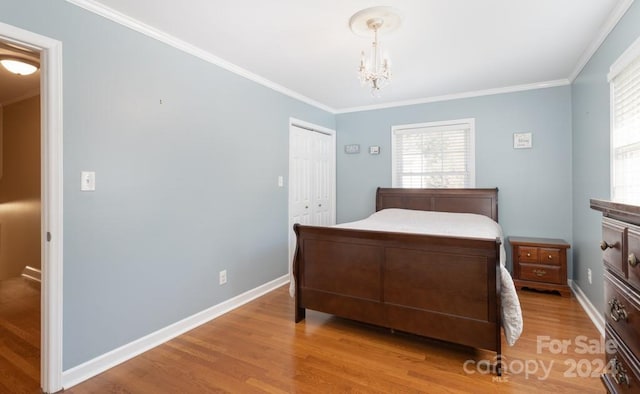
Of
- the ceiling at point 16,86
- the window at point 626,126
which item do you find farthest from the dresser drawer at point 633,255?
the ceiling at point 16,86

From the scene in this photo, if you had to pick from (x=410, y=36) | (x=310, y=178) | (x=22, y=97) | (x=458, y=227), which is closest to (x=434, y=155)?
(x=458, y=227)

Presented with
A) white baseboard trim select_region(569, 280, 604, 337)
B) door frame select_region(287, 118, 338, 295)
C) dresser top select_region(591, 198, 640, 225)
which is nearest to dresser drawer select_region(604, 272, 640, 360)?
dresser top select_region(591, 198, 640, 225)

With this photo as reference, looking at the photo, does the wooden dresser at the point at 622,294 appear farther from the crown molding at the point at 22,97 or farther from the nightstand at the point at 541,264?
the crown molding at the point at 22,97

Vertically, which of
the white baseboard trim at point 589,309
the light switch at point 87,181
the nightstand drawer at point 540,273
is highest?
the light switch at point 87,181

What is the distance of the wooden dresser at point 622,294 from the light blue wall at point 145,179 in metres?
2.57

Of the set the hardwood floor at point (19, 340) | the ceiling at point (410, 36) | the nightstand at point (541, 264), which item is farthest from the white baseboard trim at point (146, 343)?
the nightstand at point (541, 264)

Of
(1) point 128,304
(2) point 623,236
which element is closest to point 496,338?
(2) point 623,236

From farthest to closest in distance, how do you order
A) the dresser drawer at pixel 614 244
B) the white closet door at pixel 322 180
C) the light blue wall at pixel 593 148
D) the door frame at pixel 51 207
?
1. the white closet door at pixel 322 180
2. the light blue wall at pixel 593 148
3. the door frame at pixel 51 207
4. the dresser drawer at pixel 614 244

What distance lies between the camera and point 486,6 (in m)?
2.13

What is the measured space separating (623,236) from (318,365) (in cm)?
179

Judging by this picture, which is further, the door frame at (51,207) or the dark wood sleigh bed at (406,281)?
the dark wood sleigh bed at (406,281)

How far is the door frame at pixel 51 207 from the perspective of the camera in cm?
183

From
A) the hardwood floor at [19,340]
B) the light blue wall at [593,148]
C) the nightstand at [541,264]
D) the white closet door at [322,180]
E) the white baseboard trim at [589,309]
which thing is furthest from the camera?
the white closet door at [322,180]

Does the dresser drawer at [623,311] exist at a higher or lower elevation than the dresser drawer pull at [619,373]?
higher
